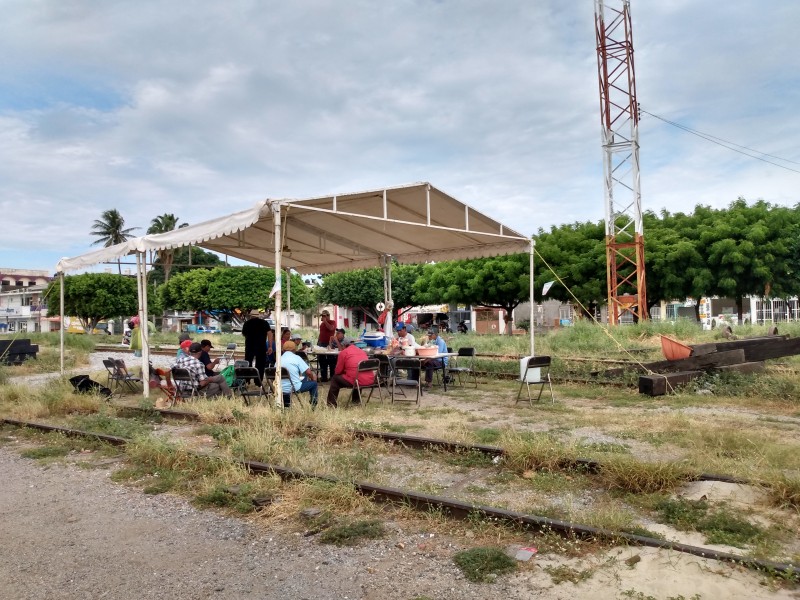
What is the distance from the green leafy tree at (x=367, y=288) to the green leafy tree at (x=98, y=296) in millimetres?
17535

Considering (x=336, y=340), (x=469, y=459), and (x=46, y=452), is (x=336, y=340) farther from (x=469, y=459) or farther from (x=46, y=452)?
(x=469, y=459)

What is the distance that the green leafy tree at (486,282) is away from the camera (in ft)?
119

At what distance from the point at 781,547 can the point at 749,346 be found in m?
8.19

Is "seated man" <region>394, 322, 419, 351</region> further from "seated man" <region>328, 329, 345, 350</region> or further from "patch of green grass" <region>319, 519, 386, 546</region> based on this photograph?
"patch of green grass" <region>319, 519, 386, 546</region>

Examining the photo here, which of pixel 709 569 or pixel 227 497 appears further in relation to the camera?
pixel 227 497

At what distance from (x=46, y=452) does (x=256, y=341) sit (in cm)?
472

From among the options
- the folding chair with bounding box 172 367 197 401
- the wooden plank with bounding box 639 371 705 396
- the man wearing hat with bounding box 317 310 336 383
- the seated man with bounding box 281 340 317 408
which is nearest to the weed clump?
the wooden plank with bounding box 639 371 705 396

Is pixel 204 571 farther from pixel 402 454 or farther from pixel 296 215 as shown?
pixel 296 215

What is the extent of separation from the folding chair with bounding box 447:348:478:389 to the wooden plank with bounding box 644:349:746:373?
3.31 m

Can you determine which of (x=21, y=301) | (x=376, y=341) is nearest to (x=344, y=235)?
(x=376, y=341)

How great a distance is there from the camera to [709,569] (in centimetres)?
356

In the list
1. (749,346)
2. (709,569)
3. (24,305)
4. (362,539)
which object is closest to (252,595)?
(362,539)

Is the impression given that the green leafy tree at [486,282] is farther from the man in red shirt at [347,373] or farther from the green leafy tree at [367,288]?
the man in red shirt at [347,373]

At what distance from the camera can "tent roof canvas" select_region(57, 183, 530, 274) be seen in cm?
969
